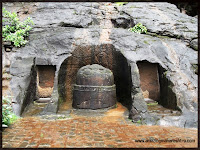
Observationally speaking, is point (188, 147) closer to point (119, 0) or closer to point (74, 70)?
point (74, 70)

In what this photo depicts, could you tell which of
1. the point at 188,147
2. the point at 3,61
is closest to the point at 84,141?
the point at 188,147

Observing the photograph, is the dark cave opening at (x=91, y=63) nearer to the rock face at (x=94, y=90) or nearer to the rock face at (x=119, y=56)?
the rock face at (x=119, y=56)

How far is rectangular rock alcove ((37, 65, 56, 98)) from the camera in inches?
344

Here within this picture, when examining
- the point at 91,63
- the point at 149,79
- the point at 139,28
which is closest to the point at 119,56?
the point at 91,63

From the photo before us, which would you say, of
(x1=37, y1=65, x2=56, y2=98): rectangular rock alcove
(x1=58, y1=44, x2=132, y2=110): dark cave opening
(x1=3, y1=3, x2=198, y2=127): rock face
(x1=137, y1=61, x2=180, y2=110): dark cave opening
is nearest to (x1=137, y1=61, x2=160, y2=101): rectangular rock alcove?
(x1=137, y1=61, x2=180, y2=110): dark cave opening

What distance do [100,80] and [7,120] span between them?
3.88m

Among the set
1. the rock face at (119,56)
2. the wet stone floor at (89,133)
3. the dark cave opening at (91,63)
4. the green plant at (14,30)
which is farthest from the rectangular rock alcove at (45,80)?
the wet stone floor at (89,133)

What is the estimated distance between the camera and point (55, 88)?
7.47 m

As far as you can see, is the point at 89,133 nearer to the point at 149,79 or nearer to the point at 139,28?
the point at 149,79

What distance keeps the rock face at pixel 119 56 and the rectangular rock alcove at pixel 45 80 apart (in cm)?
55

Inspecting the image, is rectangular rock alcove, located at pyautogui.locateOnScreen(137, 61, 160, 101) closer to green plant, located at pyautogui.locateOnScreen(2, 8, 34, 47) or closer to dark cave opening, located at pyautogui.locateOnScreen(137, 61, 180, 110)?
dark cave opening, located at pyautogui.locateOnScreen(137, 61, 180, 110)

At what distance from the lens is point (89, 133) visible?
196 inches

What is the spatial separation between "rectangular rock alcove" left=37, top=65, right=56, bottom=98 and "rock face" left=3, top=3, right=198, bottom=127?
545 mm

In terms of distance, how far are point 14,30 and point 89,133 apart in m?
6.85
